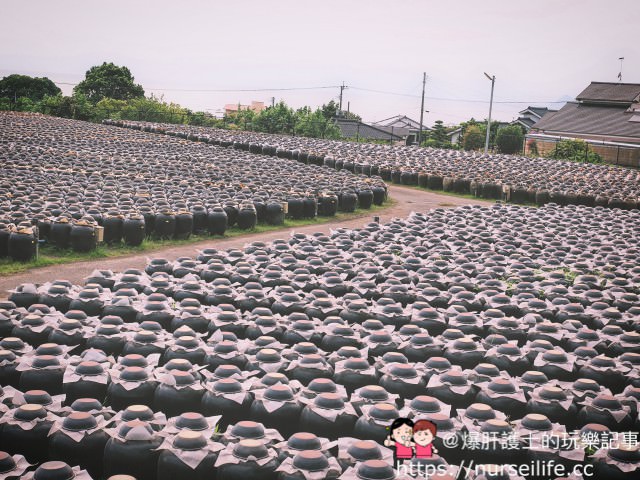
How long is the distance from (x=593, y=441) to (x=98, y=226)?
52.5 ft

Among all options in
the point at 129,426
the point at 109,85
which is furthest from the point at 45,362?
the point at 109,85

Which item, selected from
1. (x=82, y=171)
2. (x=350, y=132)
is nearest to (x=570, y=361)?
(x=82, y=171)

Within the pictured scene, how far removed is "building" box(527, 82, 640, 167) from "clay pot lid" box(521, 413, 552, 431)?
57266 millimetres

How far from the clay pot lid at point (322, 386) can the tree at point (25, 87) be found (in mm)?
93810

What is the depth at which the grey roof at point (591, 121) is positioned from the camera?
66.4 metres

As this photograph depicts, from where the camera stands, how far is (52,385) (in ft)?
29.5

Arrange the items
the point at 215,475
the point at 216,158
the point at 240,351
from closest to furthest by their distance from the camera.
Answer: the point at 215,475, the point at 240,351, the point at 216,158

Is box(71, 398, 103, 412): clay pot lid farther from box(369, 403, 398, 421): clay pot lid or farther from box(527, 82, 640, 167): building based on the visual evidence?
box(527, 82, 640, 167): building

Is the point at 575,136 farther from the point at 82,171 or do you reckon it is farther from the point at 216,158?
the point at 82,171

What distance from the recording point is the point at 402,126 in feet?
340

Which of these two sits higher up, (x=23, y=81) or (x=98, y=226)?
(x=23, y=81)

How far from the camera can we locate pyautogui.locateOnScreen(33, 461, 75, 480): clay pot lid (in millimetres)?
6633

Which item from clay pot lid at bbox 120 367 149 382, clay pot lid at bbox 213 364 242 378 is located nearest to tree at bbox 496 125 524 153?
clay pot lid at bbox 213 364 242 378

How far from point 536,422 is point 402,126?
9810 cm
